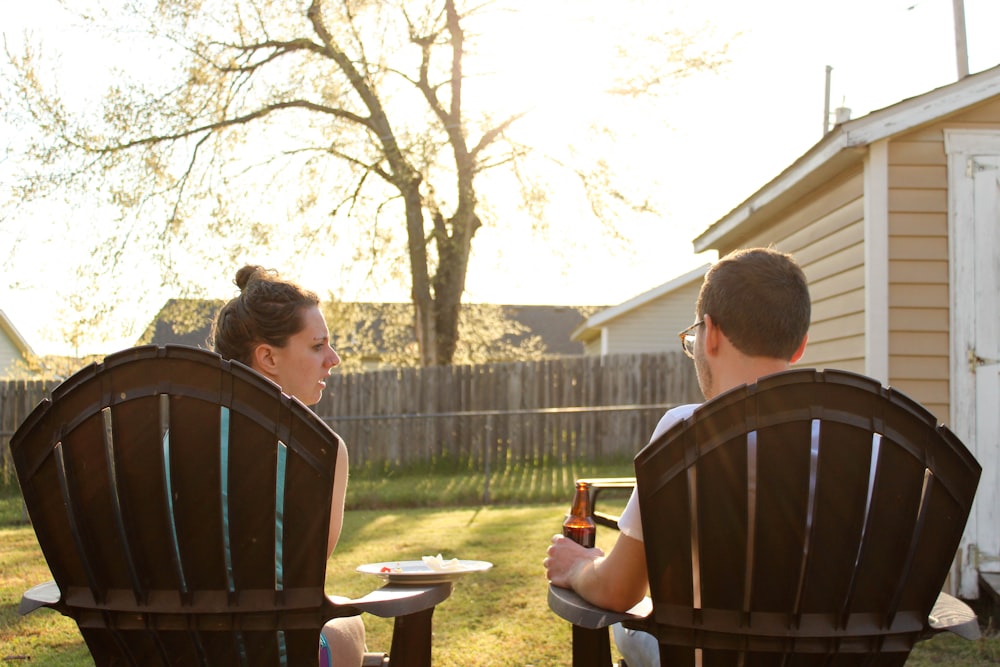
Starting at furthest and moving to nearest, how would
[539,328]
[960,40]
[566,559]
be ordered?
[539,328]
[960,40]
[566,559]

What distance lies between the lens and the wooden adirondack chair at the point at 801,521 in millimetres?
1811

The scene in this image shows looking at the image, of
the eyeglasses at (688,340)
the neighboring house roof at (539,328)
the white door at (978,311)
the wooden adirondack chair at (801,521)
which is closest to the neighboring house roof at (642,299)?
the neighboring house roof at (539,328)

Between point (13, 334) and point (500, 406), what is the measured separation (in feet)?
62.1

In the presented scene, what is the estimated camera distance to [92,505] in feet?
6.45

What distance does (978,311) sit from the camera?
237 inches

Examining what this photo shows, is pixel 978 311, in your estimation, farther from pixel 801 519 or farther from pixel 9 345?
pixel 9 345

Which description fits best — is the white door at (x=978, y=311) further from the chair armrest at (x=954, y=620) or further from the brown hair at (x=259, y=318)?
the brown hair at (x=259, y=318)

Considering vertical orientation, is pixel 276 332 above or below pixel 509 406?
above

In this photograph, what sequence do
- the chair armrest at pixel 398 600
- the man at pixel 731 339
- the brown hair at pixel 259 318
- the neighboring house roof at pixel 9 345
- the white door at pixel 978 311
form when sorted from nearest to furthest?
the chair armrest at pixel 398 600 → the man at pixel 731 339 → the brown hair at pixel 259 318 → the white door at pixel 978 311 → the neighboring house roof at pixel 9 345

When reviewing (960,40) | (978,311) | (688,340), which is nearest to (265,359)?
(688,340)

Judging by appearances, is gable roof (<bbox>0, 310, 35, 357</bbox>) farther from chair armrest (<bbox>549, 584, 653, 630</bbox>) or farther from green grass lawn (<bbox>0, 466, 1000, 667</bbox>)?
chair armrest (<bbox>549, 584, 653, 630</bbox>)

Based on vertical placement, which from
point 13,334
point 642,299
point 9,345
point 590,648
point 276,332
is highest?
point 642,299

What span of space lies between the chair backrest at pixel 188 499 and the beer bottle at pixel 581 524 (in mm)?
814

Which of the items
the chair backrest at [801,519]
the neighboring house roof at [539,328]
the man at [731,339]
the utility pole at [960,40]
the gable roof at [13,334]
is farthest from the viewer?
the neighboring house roof at [539,328]
